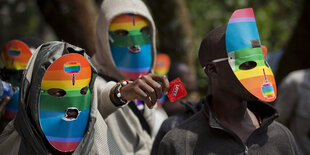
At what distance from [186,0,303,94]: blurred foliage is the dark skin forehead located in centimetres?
744

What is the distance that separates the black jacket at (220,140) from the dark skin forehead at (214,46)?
37cm

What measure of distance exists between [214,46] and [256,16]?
332 inches

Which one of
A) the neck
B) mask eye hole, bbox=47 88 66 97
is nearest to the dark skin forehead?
the neck

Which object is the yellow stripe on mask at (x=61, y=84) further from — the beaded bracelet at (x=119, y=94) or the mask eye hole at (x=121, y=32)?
the mask eye hole at (x=121, y=32)

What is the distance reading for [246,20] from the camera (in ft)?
9.20

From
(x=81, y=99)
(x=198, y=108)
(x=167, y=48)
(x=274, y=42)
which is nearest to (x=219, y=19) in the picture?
(x=274, y=42)

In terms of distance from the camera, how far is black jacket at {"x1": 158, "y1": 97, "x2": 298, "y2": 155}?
2725mm

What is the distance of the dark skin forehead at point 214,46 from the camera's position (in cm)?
280

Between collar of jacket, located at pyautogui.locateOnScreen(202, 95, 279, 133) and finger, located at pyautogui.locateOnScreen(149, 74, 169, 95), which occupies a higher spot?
finger, located at pyautogui.locateOnScreen(149, 74, 169, 95)

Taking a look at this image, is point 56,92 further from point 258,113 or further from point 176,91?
point 258,113

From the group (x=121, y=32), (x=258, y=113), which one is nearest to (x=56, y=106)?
(x=121, y=32)

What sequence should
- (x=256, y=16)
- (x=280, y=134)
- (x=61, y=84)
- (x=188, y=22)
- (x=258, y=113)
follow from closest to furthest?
(x=61, y=84) → (x=280, y=134) → (x=258, y=113) → (x=188, y=22) → (x=256, y=16)

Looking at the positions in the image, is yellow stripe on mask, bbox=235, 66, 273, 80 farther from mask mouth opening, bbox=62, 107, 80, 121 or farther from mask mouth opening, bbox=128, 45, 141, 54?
mask mouth opening, bbox=128, 45, 141, 54

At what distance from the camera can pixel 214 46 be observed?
284 cm
